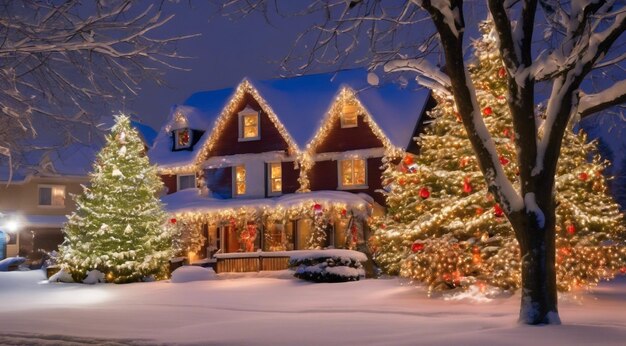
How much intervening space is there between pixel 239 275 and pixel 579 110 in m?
19.0

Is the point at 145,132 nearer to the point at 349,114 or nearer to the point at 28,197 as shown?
the point at 28,197

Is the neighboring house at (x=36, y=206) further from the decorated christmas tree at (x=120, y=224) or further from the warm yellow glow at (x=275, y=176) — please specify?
the decorated christmas tree at (x=120, y=224)

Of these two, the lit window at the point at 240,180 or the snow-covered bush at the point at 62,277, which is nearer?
the snow-covered bush at the point at 62,277

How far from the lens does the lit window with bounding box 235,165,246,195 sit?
126 ft

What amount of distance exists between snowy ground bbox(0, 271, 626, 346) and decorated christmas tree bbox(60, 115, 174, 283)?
4.67m

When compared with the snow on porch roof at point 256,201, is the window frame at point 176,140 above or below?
above

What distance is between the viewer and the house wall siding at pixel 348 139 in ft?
115

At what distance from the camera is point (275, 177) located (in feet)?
124

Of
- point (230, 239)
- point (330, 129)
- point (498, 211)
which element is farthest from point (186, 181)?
point (498, 211)

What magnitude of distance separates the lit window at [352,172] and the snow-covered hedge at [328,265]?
9.32 metres

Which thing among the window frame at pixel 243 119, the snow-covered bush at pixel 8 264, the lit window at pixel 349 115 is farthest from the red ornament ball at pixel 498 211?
the snow-covered bush at pixel 8 264

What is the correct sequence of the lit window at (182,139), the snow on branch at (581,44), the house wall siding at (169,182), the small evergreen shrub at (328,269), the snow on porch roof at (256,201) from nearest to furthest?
the snow on branch at (581,44) → the small evergreen shrub at (328,269) → the snow on porch roof at (256,201) → the house wall siding at (169,182) → the lit window at (182,139)

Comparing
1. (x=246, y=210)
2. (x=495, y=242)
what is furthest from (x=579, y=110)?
(x=246, y=210)

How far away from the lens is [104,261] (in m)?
29.0
